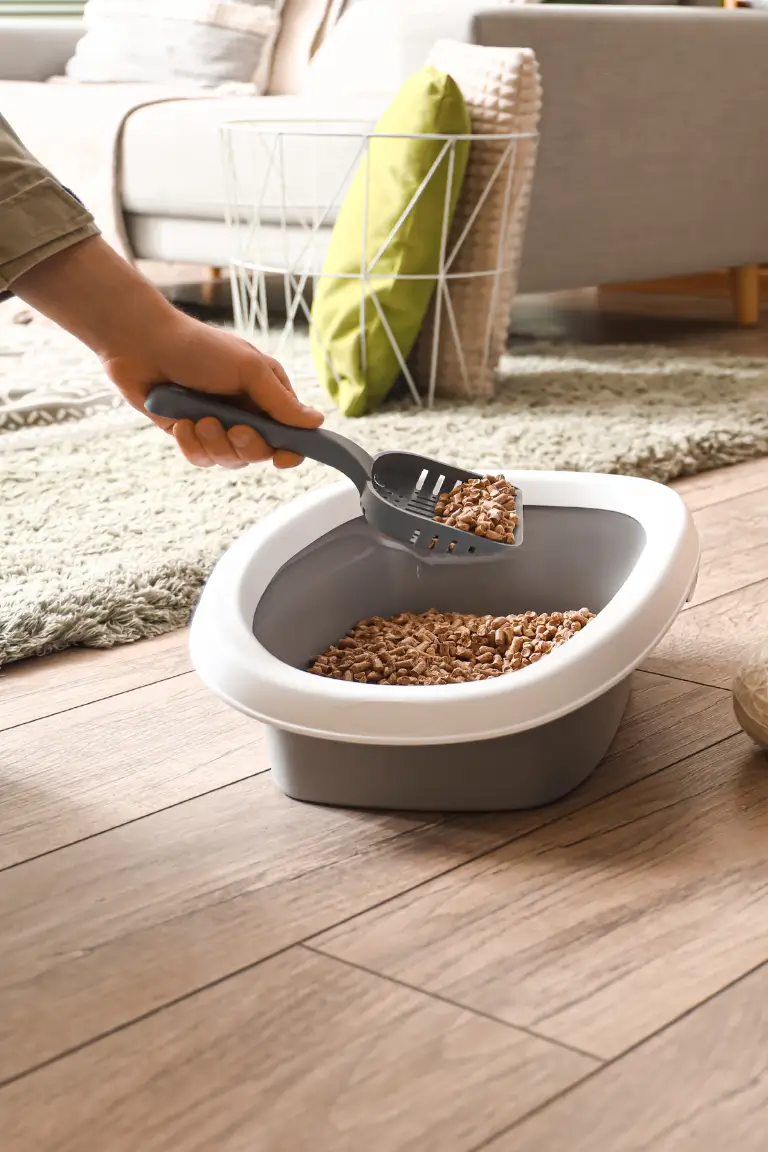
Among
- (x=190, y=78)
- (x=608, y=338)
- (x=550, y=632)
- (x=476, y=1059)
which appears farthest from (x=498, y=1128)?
(x=190, y=78)

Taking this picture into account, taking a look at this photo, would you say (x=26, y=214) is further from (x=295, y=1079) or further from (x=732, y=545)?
(x=732, y=545)

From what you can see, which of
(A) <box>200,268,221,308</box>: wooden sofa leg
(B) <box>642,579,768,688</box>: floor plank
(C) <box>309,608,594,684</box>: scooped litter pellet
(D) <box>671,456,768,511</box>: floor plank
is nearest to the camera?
(C) <box>309,608,594,684</box>: scooped litter pellet

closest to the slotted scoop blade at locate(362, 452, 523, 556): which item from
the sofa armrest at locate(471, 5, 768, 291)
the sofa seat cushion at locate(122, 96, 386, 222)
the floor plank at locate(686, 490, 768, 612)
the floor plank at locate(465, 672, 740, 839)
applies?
the floor plank at locate(465, 672, 740, 839)

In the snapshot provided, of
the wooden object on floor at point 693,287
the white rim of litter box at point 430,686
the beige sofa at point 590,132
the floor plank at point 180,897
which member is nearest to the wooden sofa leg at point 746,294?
the beige sofa at point 590,132

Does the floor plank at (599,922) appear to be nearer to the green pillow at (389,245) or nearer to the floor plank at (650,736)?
the floor plank at (650,736)

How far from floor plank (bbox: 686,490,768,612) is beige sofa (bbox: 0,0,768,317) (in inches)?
38.7

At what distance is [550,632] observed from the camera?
1.04 meters

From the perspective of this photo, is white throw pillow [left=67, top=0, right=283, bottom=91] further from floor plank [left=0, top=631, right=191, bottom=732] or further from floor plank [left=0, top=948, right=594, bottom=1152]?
floor plank [left=0, top=948, right=594, bottom=1152]

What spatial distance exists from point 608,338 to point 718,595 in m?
1.63

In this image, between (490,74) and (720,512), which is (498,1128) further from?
(490,74)

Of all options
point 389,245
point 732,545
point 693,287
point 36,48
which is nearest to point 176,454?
point 389,245

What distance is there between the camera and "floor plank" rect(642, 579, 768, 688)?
1127mm

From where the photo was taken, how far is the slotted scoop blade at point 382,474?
89cm

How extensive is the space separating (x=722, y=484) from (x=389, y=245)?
0.66m
